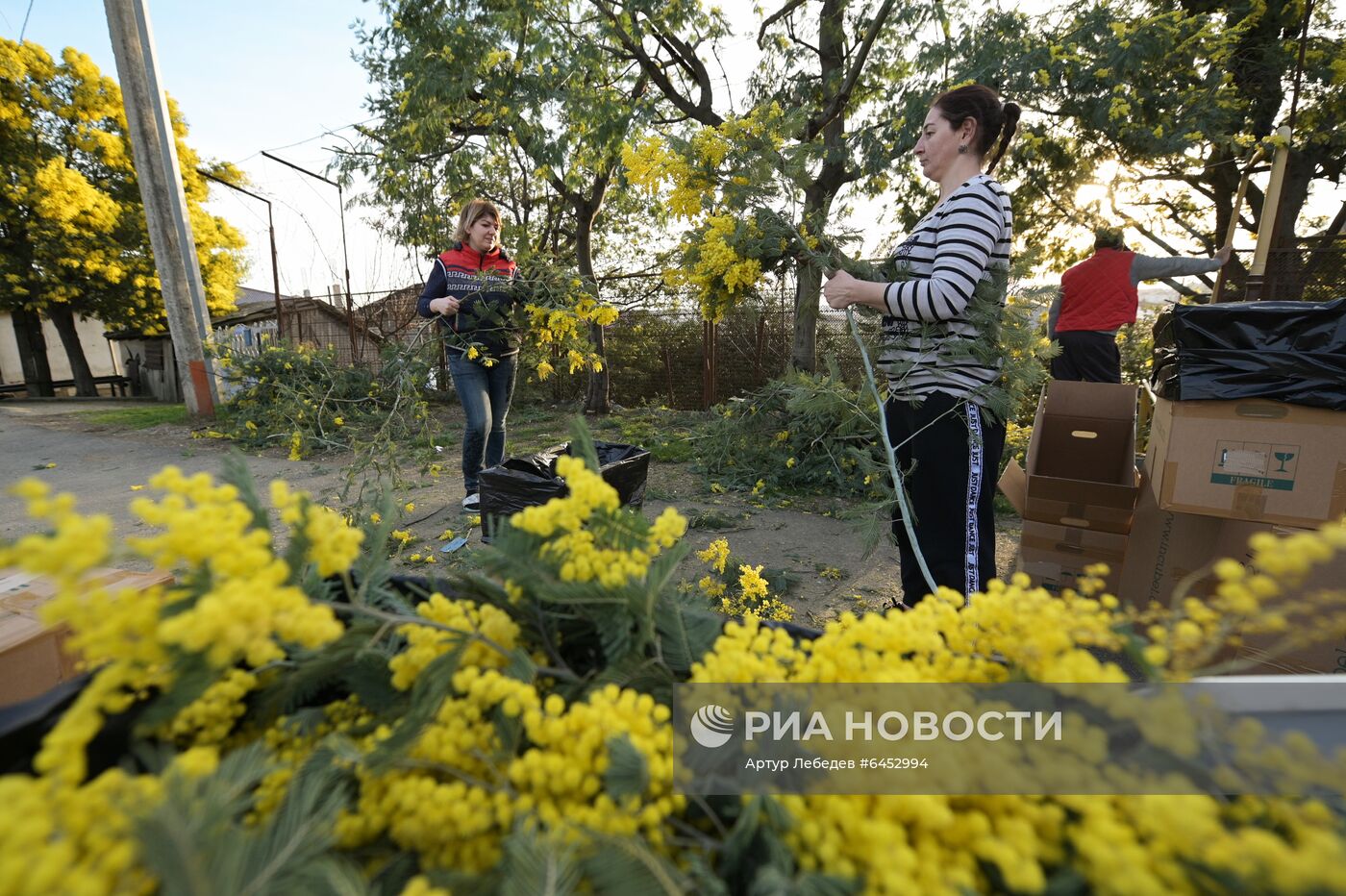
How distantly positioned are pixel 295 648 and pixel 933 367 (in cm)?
184

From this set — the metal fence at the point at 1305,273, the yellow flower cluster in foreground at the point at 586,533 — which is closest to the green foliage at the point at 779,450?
the yellow flower cluster in foreground at the point at 586,533

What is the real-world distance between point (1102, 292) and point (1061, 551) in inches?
91.8

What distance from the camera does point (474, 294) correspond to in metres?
3.74

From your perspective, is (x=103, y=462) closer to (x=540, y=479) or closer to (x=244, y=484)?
(x=540, y=479)

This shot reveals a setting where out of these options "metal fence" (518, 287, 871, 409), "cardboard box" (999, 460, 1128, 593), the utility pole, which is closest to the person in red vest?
"cardboard box" (999, 460, 1128, 593)

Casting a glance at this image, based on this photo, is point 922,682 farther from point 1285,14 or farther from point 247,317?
point 247,317

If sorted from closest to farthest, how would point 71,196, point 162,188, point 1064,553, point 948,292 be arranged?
point 948,292
point 1064,553
point 162,188
point 71,196

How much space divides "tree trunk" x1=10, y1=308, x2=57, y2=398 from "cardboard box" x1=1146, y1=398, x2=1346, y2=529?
18.5 m

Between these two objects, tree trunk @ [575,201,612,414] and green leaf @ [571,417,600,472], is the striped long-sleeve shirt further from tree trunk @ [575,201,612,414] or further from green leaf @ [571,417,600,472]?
tree trunk @ [575,201,612,414]

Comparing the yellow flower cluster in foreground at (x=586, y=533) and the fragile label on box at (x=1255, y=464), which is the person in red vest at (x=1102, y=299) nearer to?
the fragile label on box at (x=1255, y=464)

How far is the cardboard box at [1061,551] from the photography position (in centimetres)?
278

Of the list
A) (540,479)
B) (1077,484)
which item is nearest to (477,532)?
(540,479)

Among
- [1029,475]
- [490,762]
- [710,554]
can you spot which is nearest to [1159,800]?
[490,762]

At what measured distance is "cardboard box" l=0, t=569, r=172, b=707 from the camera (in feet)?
4.31
